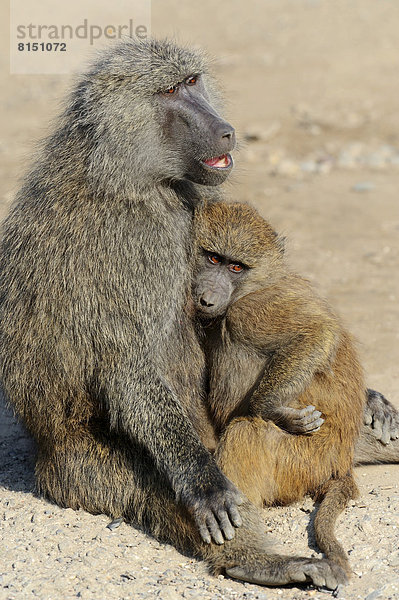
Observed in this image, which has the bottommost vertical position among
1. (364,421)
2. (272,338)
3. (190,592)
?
(190,592)

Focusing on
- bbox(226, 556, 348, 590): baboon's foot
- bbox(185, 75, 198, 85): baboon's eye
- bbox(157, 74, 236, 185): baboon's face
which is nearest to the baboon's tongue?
bbox(157, 74, 236, 185): baboon's face

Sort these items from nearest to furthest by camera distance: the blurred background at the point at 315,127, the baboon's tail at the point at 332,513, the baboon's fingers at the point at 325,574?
the baboon's fingers at the point at 325,574
the baboon's tail at the point at 332,513
the blurred background at the point at 315,127

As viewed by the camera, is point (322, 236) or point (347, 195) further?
point (347, 195)

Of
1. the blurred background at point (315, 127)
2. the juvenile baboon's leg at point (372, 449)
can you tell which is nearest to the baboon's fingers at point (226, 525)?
the juvenile baboon's leg at point (372, 449)

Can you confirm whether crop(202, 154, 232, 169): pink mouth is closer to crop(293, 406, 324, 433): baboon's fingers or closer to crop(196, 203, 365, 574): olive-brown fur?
crop(196, 203, 365, 574): olive-brown fur

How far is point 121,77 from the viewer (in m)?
3.94

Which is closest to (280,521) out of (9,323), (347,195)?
(9,323)

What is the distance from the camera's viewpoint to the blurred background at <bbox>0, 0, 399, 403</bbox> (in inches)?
272

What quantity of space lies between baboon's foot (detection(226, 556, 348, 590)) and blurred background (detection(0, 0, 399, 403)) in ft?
4.77

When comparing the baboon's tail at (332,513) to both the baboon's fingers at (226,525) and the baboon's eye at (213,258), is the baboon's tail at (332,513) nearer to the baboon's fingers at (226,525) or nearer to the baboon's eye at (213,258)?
the baboon's fingers at (226,525)

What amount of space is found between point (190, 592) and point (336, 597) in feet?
1.77

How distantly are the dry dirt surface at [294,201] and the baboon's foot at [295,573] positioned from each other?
43 mm

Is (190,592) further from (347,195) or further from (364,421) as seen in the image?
(347,195)

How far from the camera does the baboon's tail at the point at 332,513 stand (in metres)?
3.52
